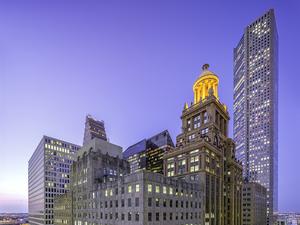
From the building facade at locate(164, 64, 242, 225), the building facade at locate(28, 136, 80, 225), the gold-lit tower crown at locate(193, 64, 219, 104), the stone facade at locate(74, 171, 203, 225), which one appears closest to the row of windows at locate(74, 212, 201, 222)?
the stone facade at locate(74, 171, 203, 225)

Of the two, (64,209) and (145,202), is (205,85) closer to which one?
(145,202)

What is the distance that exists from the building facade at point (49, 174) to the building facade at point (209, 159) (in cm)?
8853

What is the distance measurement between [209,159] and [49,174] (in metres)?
116

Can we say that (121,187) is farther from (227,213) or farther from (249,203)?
(249,203)

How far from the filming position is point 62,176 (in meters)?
172

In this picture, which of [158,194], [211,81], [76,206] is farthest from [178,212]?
[211,81]

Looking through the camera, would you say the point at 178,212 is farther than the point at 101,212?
No

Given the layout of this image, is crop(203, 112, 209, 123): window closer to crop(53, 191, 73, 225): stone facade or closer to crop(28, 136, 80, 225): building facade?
crop(53, 191, 73, 225): stone facade

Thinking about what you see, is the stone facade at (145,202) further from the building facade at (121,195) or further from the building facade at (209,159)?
the building facade at (209,159)

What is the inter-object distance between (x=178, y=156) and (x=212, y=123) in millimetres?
24430

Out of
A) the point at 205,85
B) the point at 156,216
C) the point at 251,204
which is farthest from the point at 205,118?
the point at 251,204

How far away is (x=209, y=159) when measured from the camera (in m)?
106

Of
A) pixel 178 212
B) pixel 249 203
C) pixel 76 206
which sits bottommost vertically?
pixel 249 203

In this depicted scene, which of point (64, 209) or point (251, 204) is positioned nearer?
point (64, 209)
